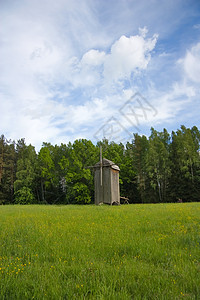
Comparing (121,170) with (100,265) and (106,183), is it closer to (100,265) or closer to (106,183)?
(106,183)

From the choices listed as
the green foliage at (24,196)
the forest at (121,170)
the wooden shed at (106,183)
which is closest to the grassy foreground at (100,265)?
the wooden shed at (106,183)

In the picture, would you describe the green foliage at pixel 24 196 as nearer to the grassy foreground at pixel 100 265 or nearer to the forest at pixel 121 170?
the forest at pixel 121 170

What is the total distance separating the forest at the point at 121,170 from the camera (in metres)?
37.3

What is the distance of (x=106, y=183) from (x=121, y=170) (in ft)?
68.6

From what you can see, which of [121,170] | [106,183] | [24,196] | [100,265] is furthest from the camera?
[121,170]

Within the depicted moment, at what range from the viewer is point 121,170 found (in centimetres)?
4234

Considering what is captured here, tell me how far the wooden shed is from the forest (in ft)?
48.3

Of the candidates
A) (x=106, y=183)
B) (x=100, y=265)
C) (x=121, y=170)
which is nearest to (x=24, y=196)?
(x=121, y=170)

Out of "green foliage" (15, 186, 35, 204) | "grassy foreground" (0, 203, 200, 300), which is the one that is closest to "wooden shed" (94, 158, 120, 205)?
"grassy foreground" (0, 203, 200, 300)

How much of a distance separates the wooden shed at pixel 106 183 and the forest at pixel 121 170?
1471 centimetres

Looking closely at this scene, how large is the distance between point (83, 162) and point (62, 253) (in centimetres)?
3479

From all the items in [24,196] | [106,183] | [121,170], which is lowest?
[24,196]

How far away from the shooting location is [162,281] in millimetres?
3809

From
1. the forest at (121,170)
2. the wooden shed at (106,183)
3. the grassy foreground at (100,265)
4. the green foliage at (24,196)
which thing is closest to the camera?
the grassy foreground at (100,265)
